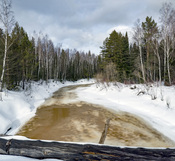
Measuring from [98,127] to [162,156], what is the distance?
12.6 feet

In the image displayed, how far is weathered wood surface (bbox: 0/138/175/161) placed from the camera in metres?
A: 1.97

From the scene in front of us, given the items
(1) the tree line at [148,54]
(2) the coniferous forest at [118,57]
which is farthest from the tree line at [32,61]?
(1) the tree line at [148,54]

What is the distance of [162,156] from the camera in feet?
6.41

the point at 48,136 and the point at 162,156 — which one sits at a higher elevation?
the point at 162,156

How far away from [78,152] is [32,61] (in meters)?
18.0

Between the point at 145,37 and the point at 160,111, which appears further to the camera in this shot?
the point at 145,37

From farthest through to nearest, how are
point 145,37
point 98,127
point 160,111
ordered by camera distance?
1. point 145,37
2. point 160,111
3. point 98,127

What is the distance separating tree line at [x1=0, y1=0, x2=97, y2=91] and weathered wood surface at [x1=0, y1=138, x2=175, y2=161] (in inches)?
333

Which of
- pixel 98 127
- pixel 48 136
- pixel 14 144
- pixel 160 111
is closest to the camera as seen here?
Answer: pixel 14 144

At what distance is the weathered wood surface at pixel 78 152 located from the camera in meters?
1.97

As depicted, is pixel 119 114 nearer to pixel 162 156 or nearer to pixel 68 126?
pixel 68 126

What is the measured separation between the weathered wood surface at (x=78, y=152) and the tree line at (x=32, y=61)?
8.46 m

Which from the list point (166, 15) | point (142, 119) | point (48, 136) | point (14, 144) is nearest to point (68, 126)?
point (48, 136)

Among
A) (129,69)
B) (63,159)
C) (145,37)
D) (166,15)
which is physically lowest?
(63,159)
